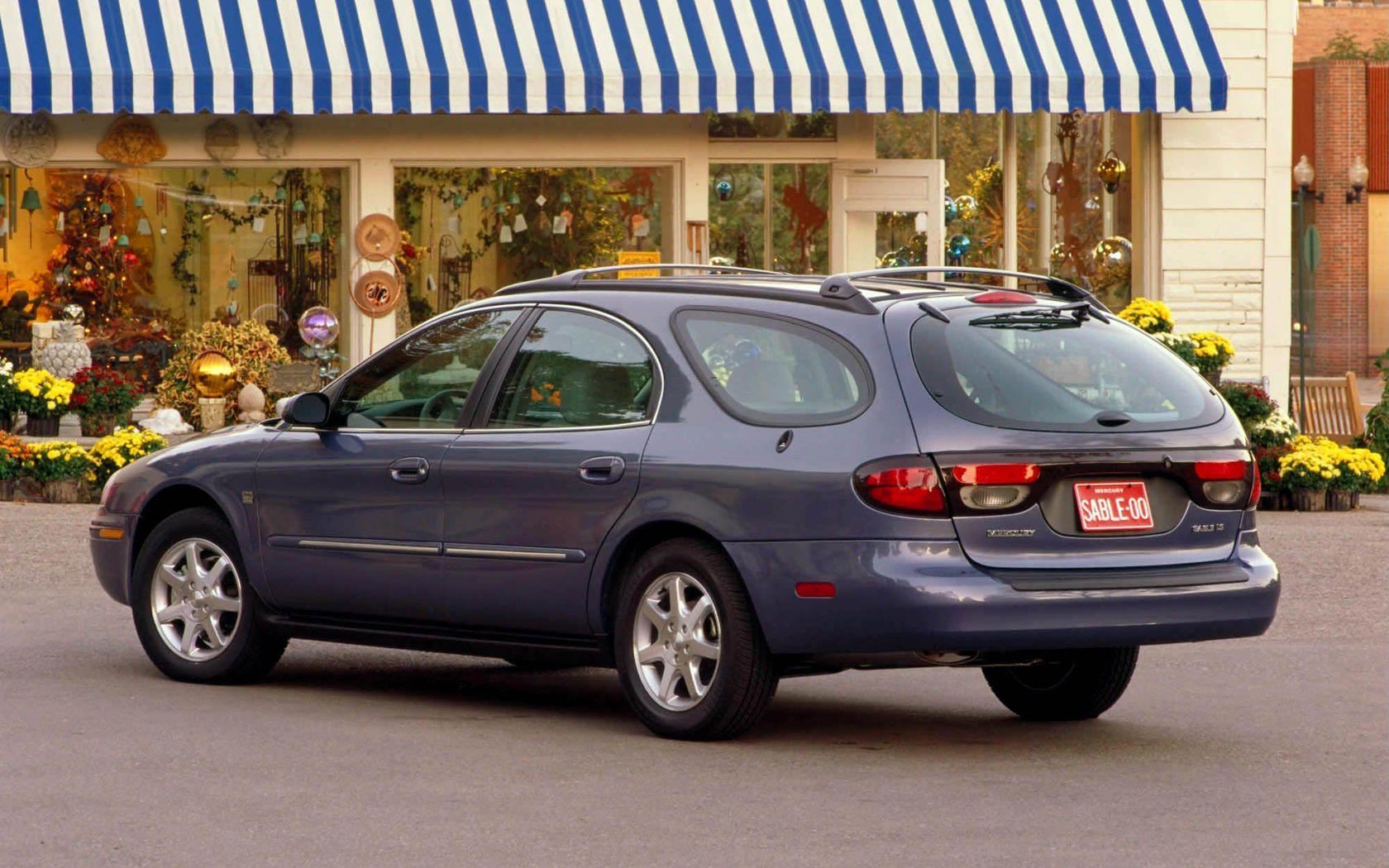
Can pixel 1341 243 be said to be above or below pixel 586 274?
above

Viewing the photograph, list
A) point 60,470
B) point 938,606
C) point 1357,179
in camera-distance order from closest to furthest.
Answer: point 938,606
point 60,470
point 1357,179

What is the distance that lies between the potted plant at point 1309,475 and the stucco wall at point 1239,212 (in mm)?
4480

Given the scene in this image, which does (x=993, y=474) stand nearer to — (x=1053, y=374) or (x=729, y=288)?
(x=1053, y=374)

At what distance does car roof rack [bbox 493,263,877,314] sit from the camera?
24.6 ft

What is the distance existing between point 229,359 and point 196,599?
462 inches

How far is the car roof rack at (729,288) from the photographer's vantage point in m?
7.51

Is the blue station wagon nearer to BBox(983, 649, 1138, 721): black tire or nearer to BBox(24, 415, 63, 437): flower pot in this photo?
BBox(983, 649, 1138, 721): black tire

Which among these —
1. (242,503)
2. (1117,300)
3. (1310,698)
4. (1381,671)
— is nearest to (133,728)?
(242,503)

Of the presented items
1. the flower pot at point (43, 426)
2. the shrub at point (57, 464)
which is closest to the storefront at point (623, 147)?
the flower pot at point (43, 426)

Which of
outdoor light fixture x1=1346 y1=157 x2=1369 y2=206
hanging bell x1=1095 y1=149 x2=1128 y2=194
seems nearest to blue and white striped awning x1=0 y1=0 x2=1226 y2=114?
hanging bell x1=1095 y1=149 x2=1128 y2=194

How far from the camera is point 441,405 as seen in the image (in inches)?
331

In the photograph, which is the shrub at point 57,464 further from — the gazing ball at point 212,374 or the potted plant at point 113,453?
the gazing ball at point 212,374

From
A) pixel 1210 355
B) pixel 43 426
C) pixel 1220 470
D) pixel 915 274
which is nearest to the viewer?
pixel 1220 470

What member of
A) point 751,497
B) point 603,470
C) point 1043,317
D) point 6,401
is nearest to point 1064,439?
point 1043,317
